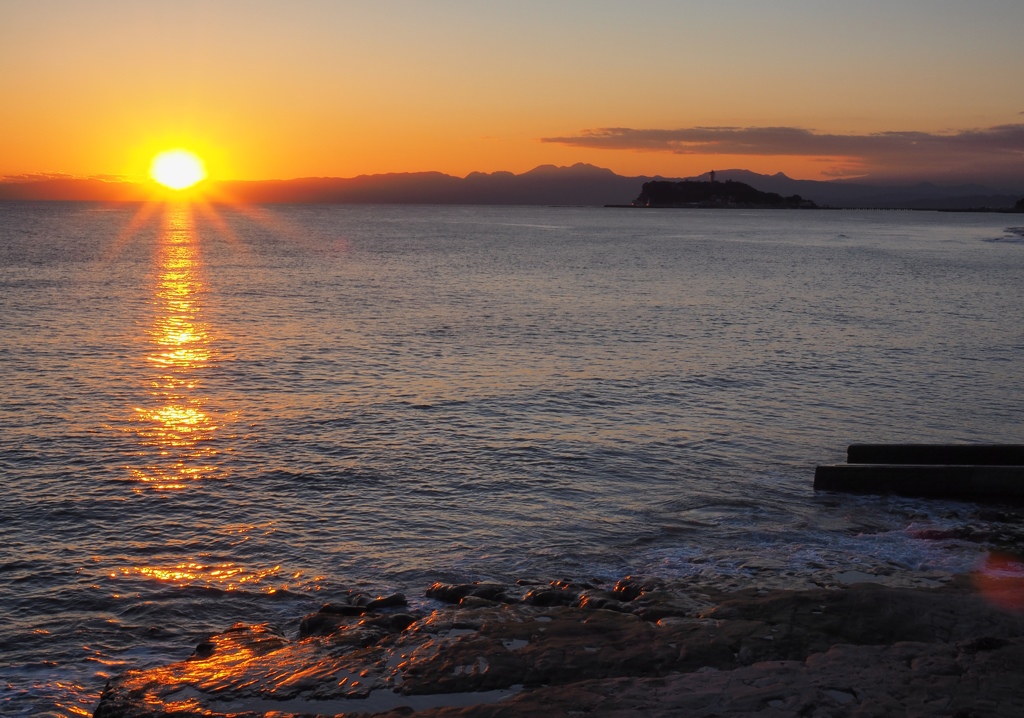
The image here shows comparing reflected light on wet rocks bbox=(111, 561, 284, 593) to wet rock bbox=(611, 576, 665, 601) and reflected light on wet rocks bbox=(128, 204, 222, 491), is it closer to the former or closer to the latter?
reflected light on wet rocks bbox=(128, 204, 222, 491)

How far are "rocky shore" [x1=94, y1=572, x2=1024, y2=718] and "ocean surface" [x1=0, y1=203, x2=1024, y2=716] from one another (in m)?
0.82

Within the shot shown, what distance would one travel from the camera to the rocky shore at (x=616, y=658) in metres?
8.00

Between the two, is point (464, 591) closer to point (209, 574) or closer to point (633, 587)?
point (633, 587)

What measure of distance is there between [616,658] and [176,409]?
15091 millimetres

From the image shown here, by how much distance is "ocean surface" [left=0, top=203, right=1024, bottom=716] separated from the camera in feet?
38.1

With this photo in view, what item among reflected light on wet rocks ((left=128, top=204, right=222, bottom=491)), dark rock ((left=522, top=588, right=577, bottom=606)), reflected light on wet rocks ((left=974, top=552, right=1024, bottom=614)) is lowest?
reflected light on wet rocks ((left=974, top=552, right=1024, bottom=614))

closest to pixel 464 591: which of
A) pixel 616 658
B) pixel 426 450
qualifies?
pixel 616 658

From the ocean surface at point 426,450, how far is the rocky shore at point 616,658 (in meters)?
0.82

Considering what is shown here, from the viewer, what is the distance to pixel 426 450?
700 inches

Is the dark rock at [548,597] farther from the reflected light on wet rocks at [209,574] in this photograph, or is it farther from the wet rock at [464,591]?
the reflected light on wet rocks at [209,574]

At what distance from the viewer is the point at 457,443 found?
18.4 metres

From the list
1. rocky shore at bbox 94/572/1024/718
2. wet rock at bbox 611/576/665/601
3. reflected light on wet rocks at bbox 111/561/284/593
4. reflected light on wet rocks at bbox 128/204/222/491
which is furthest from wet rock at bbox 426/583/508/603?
reflected light on wet rocks at bbox 128/204/222/491

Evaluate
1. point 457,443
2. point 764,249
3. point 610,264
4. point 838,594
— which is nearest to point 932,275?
point 610,264

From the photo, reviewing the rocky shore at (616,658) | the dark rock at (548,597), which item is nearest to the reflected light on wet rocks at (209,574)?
the rocky shore at (616,658)
